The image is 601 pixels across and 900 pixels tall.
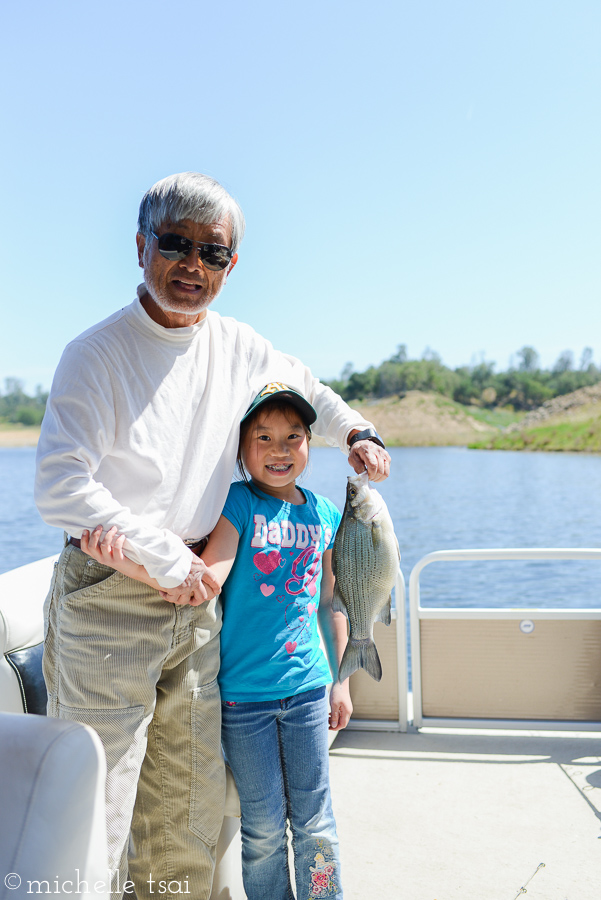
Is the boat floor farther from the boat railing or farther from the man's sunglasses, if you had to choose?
the man's sunglasses

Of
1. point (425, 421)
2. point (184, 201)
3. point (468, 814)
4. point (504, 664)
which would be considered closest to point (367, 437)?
point (184, 201)

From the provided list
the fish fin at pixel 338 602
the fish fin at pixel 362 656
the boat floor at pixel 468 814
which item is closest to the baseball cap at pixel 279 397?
the fish fin at pixel 338 602

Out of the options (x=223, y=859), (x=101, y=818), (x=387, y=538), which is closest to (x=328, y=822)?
(x=223, y=859)

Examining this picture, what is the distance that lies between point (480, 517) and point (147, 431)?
2532cm

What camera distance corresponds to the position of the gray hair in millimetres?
1712

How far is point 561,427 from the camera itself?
4572 cm

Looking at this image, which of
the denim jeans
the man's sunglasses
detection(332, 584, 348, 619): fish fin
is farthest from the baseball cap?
the denim jeans

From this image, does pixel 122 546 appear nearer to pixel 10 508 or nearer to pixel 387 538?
pixel 387 538

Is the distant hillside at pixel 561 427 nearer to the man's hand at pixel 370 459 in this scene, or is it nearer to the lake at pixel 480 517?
the lake at pixel 480 517

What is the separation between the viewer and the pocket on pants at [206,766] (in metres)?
1.81

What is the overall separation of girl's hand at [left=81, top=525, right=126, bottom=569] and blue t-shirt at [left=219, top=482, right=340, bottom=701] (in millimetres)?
422

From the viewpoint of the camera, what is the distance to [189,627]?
1801 mm

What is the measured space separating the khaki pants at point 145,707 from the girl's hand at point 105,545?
121 mm

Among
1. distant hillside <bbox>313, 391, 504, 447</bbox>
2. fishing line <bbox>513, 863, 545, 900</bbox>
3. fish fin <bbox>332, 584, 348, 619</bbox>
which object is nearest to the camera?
fish fin <bbox>332, 584, 348, 619</bbox>
